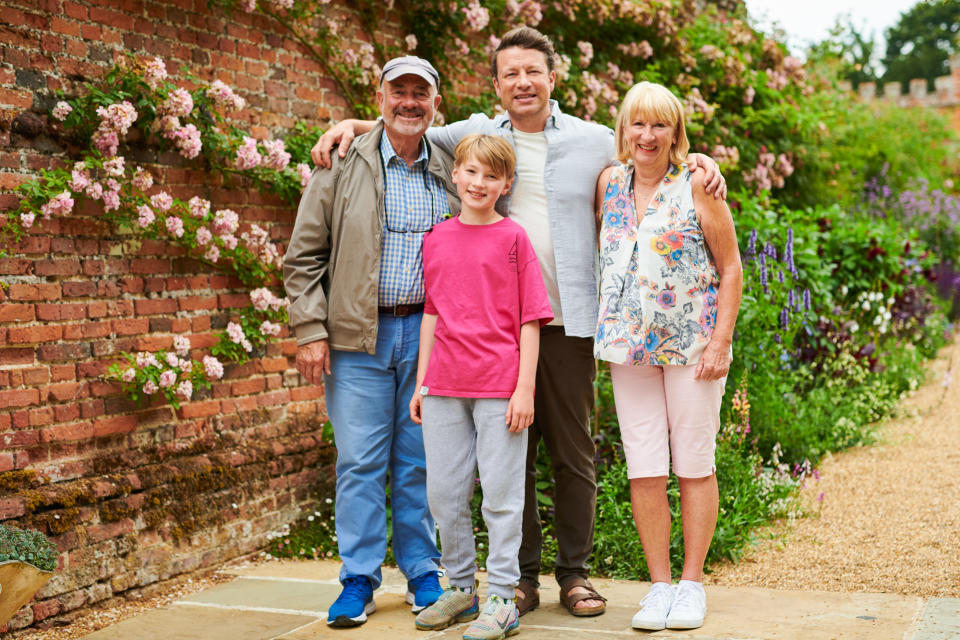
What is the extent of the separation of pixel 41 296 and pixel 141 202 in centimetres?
59

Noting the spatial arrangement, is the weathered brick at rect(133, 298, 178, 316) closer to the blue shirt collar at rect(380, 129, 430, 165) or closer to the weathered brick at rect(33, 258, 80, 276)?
the weathered brick at rect(33, 258, 80, 276)

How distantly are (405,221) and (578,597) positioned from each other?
1.53 meters

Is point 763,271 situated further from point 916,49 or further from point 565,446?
point 916,49

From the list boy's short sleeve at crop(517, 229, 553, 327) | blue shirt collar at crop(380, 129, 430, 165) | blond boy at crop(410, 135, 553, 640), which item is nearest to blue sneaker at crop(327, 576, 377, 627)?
blond boy at crop(410, 135, 553, 640)

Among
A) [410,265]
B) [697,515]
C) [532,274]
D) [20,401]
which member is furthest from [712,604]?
[20,401]

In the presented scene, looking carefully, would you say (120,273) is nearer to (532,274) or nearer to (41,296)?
(41,296)

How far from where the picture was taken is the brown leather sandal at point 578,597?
332cm

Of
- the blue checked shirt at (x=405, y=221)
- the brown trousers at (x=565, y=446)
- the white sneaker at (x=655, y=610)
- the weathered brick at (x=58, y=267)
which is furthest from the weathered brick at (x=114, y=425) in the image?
the white sneaker at (x=655, y=610)

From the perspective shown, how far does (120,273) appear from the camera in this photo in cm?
393

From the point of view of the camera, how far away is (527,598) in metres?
3.38

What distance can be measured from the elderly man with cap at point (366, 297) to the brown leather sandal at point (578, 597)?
48cm

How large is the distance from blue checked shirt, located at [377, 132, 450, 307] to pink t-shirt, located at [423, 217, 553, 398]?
0.25m

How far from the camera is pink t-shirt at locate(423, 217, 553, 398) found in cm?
312

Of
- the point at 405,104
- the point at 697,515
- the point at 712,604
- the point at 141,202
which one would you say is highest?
the point at 405,104
